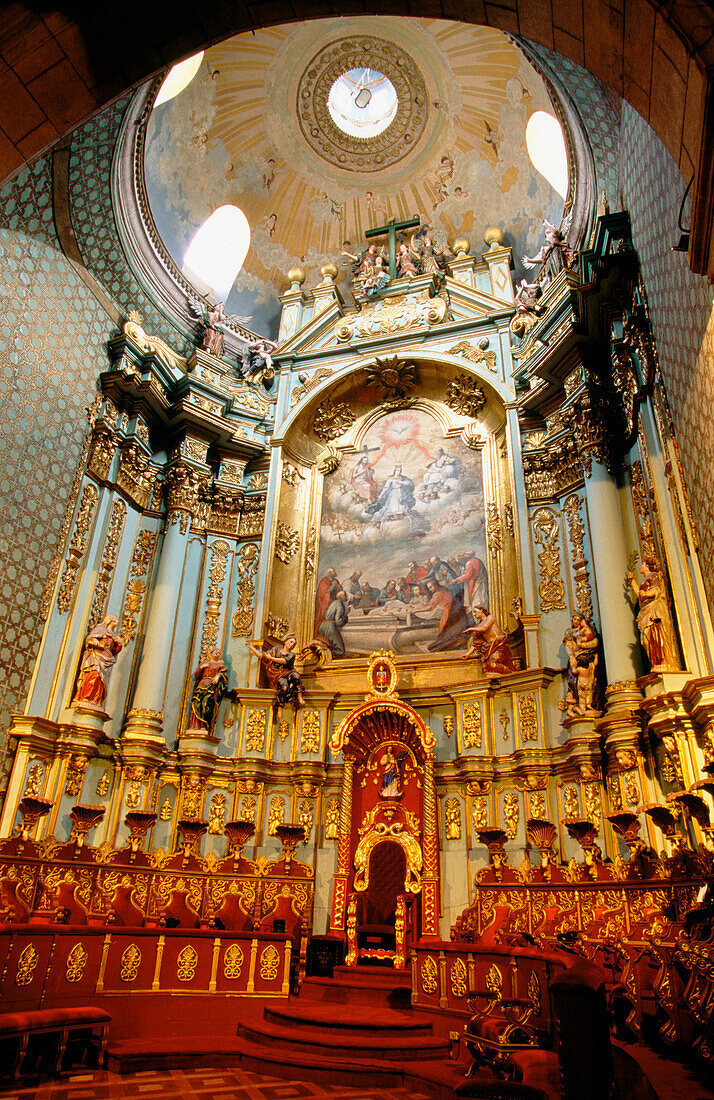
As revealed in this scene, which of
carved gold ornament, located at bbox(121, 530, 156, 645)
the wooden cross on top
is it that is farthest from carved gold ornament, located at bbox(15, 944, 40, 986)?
the wooden cross on top

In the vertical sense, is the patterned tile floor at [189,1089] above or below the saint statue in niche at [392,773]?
below

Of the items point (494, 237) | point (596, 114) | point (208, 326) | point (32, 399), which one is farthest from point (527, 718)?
point (494, 237)

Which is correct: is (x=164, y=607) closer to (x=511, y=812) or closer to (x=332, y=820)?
(x=332, y=820)

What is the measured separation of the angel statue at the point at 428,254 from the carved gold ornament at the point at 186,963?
15.4 m

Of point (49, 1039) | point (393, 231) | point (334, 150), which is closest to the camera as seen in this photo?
point (49, 1039)

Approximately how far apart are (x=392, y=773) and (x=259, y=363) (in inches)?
423

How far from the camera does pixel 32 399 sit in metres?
12.1

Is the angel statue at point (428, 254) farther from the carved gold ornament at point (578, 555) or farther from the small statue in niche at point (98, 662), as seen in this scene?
the small statue in niche at point (98, 662)

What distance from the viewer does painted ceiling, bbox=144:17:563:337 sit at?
683 inches

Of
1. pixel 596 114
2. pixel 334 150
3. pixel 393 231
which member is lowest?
pixel 596 114

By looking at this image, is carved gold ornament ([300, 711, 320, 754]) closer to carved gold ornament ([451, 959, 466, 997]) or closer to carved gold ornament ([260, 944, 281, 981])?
carved gold ornament ([260, 944, 281, 981])

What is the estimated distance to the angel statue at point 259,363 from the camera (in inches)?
720

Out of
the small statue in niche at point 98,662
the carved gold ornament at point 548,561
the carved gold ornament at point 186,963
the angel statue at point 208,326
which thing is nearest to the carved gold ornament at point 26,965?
the carved gold ornament at point 186,963

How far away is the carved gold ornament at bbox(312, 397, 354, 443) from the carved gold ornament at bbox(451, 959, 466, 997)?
12393 millimetres
